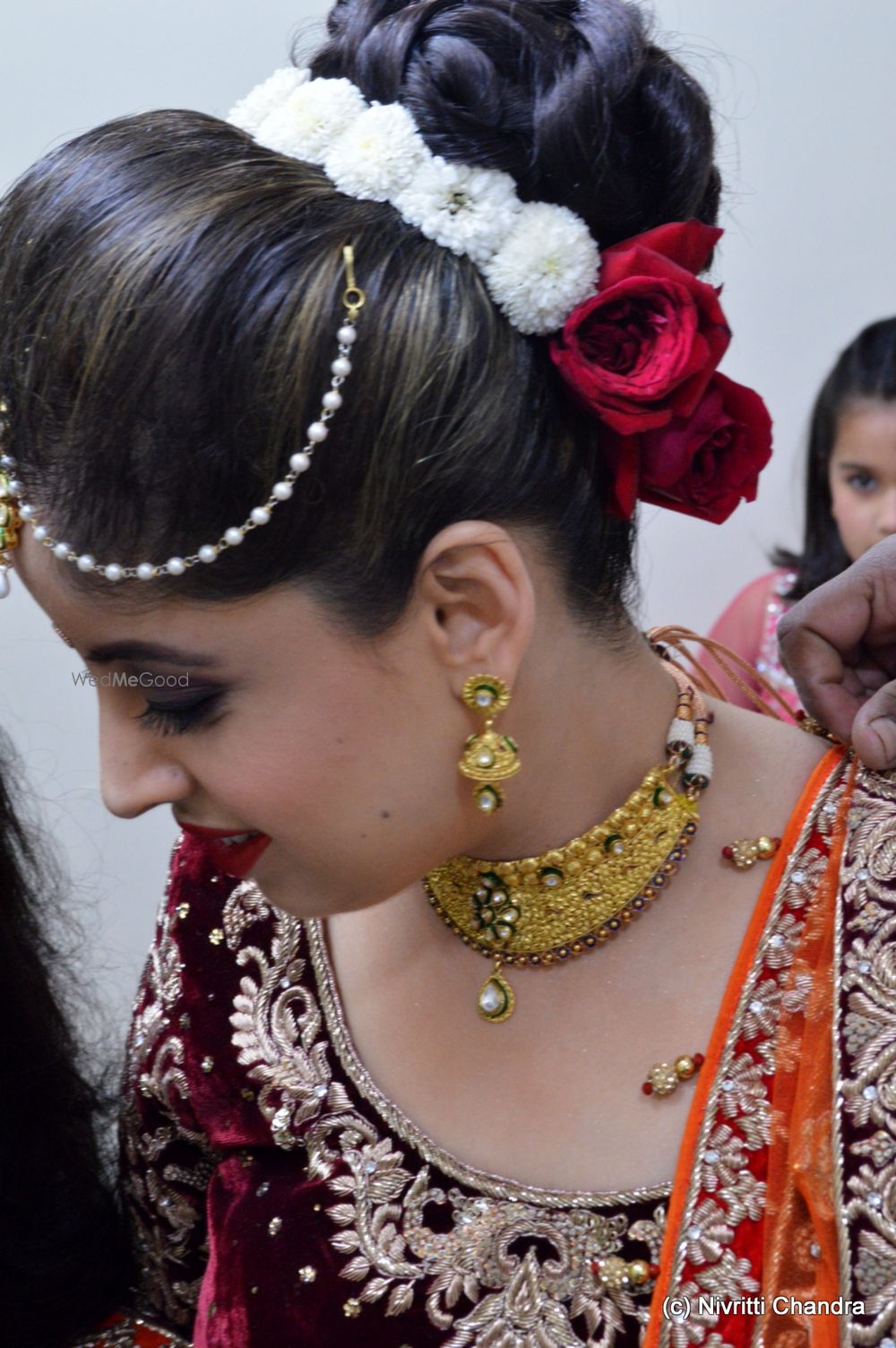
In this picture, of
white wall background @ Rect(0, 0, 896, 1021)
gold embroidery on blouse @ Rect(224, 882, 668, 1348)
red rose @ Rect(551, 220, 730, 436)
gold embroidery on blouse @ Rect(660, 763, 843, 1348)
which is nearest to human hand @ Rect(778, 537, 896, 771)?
gold embroidery on blouse @ Rect(660, 763, 843, 1348)

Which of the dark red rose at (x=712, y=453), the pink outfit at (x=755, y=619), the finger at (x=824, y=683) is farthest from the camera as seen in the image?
the pink outfit at (x=755, y=619)

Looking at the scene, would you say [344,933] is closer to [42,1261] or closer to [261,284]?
[42,1261]

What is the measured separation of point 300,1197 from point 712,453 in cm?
55

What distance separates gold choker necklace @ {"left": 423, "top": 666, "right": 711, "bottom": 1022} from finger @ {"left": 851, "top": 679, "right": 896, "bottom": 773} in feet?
0.32

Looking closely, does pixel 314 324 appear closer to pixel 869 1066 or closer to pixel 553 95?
pixel 553 95

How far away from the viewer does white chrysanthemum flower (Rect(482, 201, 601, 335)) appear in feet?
2.45

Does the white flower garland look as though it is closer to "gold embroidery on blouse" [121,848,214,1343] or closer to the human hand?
the human hand

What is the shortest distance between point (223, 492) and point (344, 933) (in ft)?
1.34

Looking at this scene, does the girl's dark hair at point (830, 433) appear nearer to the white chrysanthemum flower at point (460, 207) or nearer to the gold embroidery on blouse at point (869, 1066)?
the gold embroidery on blouse at point (869, 1066)

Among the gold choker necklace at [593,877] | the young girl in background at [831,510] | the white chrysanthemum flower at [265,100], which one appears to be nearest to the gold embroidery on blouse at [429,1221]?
the gold choker necklace at [593,877]

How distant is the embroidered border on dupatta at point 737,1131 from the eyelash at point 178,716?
0.36 meters

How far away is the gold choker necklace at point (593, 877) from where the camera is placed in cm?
87

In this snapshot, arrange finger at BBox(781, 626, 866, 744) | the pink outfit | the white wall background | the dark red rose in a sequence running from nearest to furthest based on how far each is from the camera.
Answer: the dark red rose
finger at BBox(781, 626, 866, 744)
the white wall background
the pink outfit

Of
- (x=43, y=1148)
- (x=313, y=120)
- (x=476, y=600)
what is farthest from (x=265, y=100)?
(x=43, y=1148)
